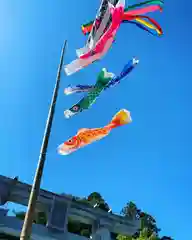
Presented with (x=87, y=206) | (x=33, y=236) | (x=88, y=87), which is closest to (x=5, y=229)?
(x=33, y=236)

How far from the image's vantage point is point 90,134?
41.4 feet

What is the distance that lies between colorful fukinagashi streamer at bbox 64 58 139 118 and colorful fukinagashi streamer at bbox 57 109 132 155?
3.39 ft

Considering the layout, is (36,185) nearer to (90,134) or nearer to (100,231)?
(90,134)

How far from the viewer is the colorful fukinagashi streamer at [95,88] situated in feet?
44.5

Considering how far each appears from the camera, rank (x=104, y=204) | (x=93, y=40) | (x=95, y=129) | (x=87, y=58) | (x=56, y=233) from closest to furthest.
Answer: (x=95, y=129), (x=87, y=58), (x=93, y=40), (x=56, y=233), (x=104, y=204)

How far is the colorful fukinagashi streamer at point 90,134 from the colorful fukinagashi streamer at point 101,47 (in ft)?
7.37

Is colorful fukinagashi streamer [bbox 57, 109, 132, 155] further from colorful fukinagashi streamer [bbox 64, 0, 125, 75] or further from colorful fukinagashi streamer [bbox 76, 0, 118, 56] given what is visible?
colorful fukinagashi streamer [bbox 76, 0, 118, 56]

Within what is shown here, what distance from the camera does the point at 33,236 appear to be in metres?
22.1

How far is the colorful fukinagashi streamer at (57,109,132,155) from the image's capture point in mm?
11873

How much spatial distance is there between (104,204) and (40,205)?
24.4 metres

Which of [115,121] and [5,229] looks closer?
[115,121]

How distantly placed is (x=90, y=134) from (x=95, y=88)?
225 cm

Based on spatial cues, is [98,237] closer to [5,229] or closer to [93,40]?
A: [5,229]

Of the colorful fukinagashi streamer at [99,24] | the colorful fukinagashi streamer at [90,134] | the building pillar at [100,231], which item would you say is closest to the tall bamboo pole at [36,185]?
the colorful fukinagashi streamer at [90,134]
